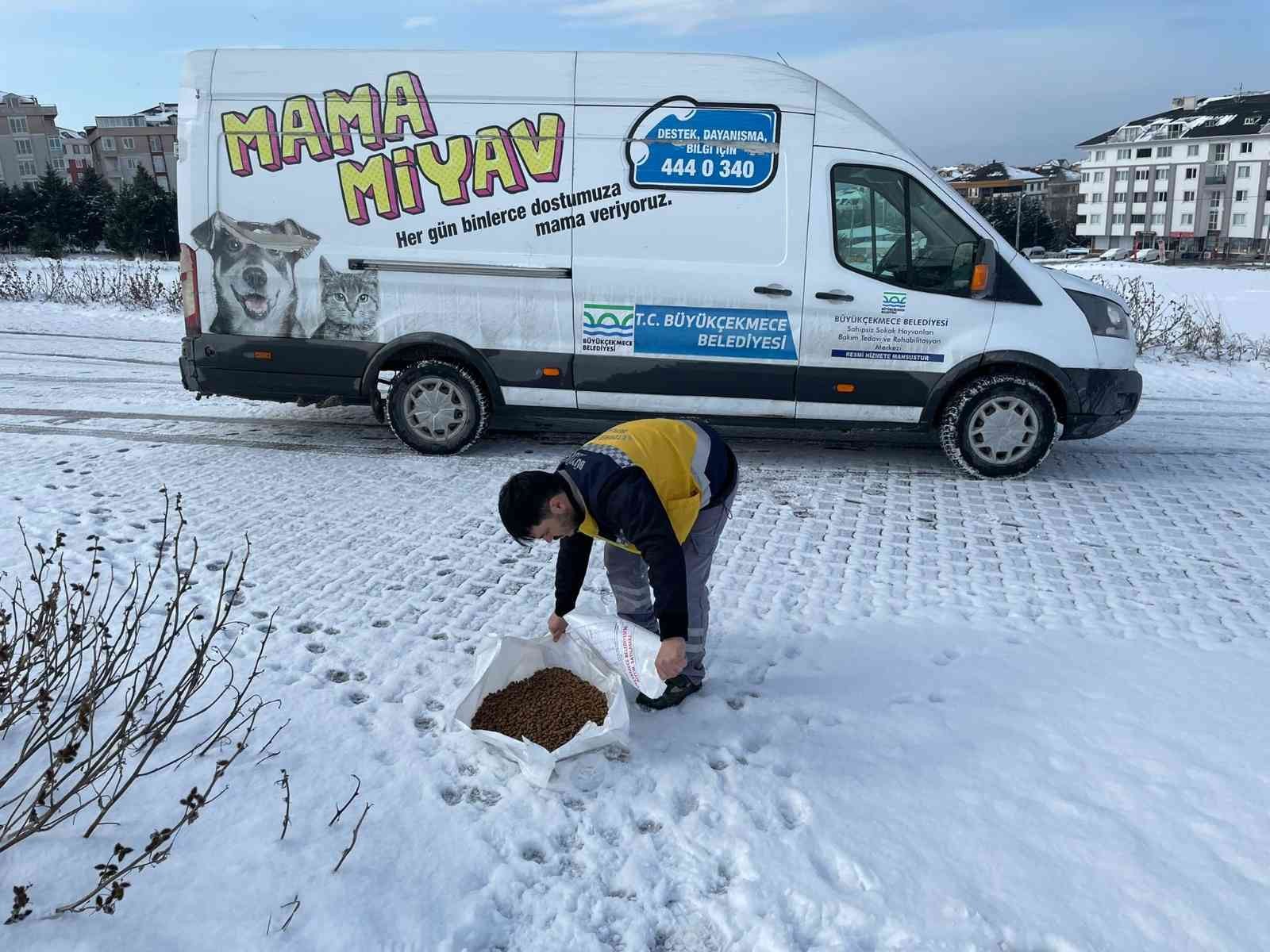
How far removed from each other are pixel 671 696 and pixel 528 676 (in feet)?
1.98

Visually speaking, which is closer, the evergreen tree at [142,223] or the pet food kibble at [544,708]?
→ the pet food kibble at [544,708]

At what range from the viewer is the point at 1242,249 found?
250ft

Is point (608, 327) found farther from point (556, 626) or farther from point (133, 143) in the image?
point (133, 143)

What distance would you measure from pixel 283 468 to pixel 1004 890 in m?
5.70

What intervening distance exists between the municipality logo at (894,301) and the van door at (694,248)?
1.96 feet

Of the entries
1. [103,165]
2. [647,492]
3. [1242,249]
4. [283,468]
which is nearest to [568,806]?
[647,492]

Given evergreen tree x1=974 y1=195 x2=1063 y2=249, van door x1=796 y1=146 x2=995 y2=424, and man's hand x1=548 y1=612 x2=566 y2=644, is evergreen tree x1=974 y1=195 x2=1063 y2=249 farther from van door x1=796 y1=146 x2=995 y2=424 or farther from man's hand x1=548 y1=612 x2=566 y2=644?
man's hand x1=548 y1=612 x2=566 y2=644

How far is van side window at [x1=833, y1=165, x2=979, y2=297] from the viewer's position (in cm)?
648

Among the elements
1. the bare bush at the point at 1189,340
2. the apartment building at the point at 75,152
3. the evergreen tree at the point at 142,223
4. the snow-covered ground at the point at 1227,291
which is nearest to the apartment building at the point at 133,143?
the apartment building at the point at 75,152

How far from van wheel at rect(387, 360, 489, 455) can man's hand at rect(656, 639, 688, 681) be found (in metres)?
4.28

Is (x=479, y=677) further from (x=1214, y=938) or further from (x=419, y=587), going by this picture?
(x=1214, y=938)

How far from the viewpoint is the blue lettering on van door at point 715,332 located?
6625mm

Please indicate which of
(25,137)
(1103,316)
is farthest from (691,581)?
(25,137)

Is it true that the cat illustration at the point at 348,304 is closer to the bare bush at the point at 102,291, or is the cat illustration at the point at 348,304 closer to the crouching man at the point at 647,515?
the crouching man at the point at 647,515
